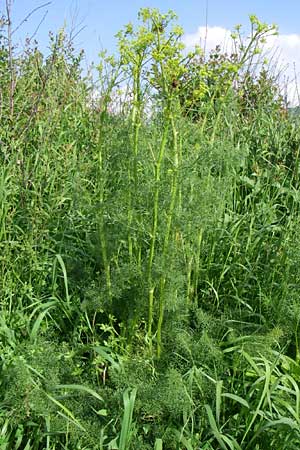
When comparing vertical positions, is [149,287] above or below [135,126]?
below

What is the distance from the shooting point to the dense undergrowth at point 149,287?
2.79 metres

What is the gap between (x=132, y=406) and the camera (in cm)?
267

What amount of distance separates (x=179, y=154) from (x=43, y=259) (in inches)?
38.6

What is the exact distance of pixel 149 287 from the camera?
3.02 meters

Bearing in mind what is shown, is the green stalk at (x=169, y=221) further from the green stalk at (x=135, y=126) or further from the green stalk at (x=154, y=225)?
the green stalk at (x=135, y=126)

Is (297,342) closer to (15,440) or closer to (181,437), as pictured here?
(181,437)

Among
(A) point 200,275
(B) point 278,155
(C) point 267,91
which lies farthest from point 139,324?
(C) point 267,91

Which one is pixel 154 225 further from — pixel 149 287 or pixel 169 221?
pixel 149 287

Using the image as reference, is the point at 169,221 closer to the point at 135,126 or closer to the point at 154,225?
the point at 154,225

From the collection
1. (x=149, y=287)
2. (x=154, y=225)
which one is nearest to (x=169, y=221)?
(x=154, y=225)

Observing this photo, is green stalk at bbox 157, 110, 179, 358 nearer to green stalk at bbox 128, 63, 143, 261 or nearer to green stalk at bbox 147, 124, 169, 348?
green stalk at bbox 147, 124, 169, 348

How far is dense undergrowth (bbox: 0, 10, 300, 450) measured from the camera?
110 inches

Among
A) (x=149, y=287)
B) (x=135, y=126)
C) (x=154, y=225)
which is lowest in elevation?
(x=149, y=287)

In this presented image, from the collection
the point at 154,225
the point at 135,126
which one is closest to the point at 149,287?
the point at 154,225
